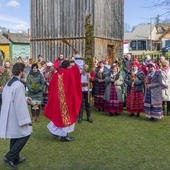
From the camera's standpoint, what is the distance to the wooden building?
16.3 m

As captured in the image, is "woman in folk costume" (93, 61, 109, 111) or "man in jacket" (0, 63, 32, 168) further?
"woman in folk costume" (93, 61, 109, 111)

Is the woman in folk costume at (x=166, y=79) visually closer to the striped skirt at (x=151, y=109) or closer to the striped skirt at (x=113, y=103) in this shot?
the striped skirt at (x=151, y=109)

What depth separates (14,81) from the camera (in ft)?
17.5

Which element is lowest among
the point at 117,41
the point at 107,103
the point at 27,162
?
the point at 27,162

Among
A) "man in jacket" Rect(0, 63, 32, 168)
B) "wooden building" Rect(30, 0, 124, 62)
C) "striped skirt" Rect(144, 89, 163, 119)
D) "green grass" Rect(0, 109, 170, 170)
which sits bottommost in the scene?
"green grass" Rect(0, 109, 170, 170)

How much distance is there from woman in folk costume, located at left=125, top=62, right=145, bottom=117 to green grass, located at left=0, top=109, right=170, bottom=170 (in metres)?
0.78

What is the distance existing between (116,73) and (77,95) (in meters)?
3.10

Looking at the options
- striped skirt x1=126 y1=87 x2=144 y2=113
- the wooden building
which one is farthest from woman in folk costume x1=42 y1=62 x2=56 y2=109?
the wooden building

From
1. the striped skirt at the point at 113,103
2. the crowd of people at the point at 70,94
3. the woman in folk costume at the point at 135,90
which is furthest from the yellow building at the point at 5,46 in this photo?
the woman in folk costume at the point at 135,90

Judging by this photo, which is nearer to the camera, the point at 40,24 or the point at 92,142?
the point at 92,142

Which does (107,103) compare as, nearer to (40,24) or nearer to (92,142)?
(92,142)

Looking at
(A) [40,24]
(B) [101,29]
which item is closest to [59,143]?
(B) [101,29]

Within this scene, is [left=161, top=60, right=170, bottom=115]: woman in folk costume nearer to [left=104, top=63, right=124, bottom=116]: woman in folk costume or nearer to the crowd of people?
the crowd of people

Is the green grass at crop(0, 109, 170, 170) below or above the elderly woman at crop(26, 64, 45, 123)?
below
